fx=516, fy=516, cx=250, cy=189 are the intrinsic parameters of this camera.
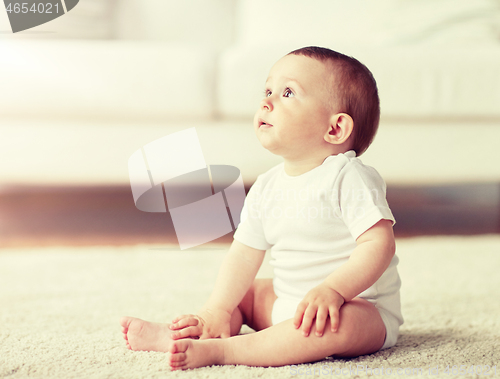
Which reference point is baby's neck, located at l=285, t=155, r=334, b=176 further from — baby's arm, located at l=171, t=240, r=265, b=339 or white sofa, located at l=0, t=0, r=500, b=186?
white sofa, located at l=0, t=0, r=500, b=186

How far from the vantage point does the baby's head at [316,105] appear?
0.60m

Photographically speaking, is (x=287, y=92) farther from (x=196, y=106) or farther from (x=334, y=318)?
(x=196, y=106)

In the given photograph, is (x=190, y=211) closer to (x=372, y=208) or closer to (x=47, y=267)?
(x=47, y=267)

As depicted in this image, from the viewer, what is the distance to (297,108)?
1.96ft

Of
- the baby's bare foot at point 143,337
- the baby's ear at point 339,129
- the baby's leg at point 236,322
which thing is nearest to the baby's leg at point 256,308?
the baby's leg at point 236,322

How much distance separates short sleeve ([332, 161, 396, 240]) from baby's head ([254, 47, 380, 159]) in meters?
0.05

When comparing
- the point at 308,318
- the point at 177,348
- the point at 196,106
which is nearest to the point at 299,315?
the point at 308,318

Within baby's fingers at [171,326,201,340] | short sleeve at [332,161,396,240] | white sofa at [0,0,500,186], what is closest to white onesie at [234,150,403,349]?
short sleeve at [332,161,396,240]

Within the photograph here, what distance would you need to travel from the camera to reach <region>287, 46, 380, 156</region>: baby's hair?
23.5 inches

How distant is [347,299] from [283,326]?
0.07 meters

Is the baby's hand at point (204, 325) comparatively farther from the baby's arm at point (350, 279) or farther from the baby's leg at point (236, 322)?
the baby's arm at point (350, 279)

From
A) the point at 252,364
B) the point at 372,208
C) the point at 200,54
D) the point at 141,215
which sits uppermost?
the point at 200,54

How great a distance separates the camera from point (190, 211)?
1322mm

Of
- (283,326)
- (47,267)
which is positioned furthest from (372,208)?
(47,267)
